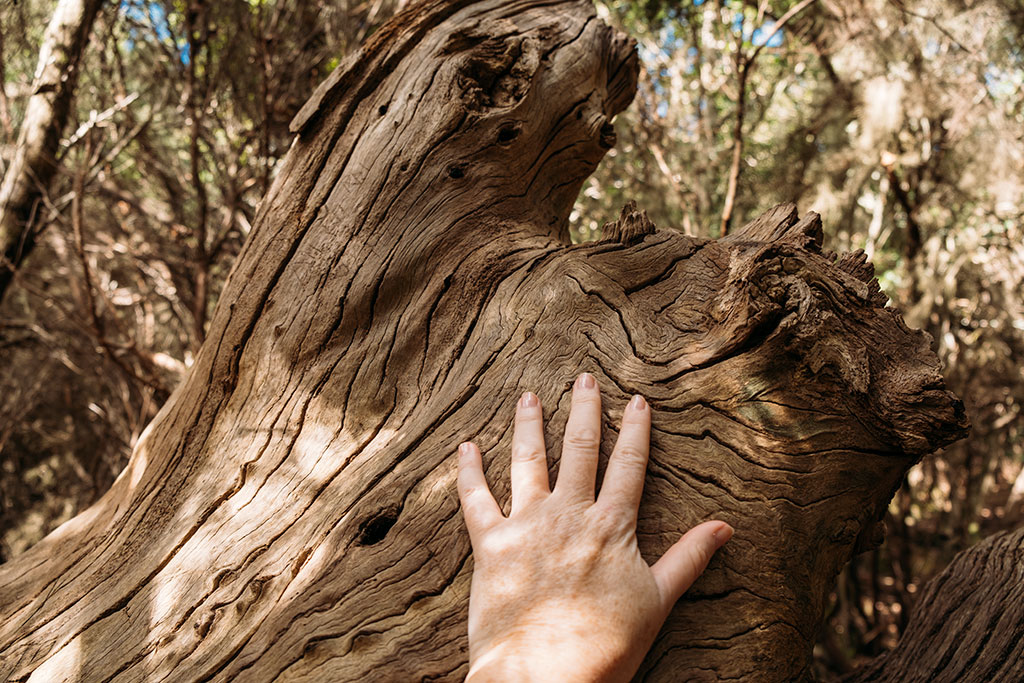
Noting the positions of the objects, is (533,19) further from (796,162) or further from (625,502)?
(796,162)

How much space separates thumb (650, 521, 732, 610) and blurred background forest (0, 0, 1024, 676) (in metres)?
3.89

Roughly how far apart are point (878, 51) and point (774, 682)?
20.5 ft

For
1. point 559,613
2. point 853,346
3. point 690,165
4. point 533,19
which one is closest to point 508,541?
point 559,613

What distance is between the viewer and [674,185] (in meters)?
5.40

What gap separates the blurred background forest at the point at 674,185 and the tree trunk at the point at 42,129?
1.64 ft

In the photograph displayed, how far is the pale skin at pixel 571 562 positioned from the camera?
4.98 ft

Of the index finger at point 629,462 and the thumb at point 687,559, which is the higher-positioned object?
the index finger at point 629,462

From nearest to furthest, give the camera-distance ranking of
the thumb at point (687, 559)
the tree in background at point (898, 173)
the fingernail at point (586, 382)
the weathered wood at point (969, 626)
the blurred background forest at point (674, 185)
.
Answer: the thumb at point (687, 559), the fingernail at point (586, 382), the weathered wood at point (969, 626), the blurred background forest at point (674, 185), the tree in background at point (898, 173)

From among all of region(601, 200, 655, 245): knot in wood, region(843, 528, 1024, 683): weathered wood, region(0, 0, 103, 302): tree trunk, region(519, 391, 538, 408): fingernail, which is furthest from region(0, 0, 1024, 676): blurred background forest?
region(843, 528, 1024, 683): weathered wood

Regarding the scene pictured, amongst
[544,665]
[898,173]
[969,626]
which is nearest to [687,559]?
[544,665]

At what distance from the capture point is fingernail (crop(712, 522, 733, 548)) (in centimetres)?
168

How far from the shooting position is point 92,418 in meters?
7.04

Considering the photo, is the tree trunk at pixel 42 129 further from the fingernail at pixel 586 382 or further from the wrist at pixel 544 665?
the wrist at pixel 544 665

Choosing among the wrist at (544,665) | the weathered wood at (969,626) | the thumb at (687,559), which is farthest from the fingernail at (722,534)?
the weathered wood at (969,626)
